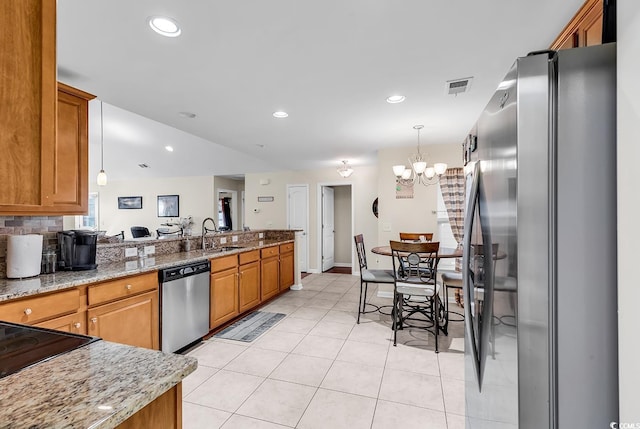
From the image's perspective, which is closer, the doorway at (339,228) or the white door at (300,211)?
the white door at (300,211)

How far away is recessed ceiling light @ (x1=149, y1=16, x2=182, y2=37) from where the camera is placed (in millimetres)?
1691

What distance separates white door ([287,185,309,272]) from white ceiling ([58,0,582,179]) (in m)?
3.17

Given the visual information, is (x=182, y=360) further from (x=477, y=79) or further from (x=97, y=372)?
(x=477, y=79)

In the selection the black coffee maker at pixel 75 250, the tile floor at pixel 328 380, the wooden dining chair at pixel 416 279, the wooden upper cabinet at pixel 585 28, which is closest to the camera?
the wooden upper cabinet at pixel 585 28

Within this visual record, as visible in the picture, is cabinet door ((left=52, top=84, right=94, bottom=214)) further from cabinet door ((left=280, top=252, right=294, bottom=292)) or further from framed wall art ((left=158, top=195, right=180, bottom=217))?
framed wall art ((left=158, top=195, right=180, bottom=217))

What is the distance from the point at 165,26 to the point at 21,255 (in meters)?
1.73

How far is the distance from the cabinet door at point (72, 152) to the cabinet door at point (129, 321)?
0.85 m

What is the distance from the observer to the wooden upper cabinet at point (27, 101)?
0.74 meters

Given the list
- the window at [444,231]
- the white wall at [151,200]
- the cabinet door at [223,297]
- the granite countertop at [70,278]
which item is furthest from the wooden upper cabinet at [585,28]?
the white wall at [151,200]

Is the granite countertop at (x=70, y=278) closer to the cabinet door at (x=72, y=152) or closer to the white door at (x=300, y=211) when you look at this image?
the cabinet door at (x=72, y=152)

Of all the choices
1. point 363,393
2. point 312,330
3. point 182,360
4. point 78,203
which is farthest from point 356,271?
point 182,360

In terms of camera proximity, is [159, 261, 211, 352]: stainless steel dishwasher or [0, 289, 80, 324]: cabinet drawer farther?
[159, 261, 211, 352]: stainless steel dishwasher

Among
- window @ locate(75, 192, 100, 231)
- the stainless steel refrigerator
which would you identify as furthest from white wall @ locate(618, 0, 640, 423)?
window @ locate(75, 192, 100, 231)

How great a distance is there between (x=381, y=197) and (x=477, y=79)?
264 centimetres
